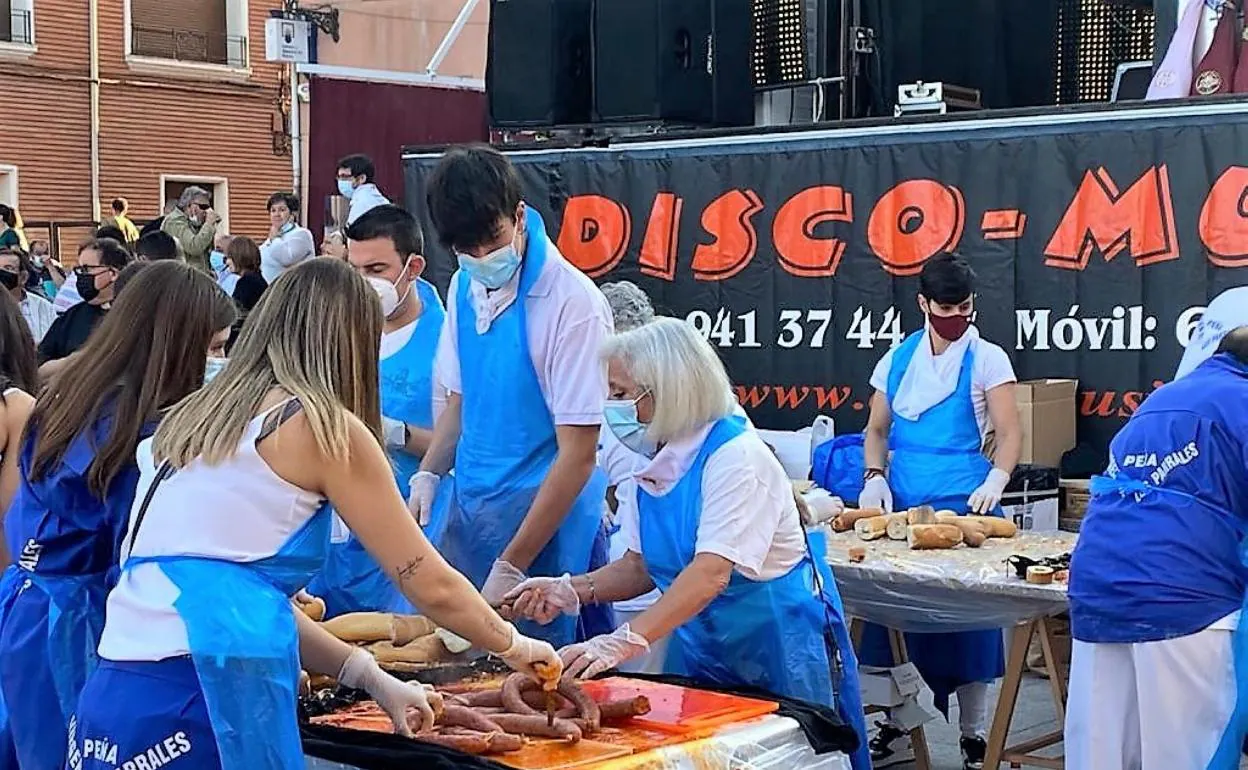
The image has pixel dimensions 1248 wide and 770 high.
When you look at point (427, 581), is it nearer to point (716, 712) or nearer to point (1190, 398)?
point (716, 712)

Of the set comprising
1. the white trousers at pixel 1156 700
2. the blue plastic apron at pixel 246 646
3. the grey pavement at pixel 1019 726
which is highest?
the blue plastic apron at pixel 246 646

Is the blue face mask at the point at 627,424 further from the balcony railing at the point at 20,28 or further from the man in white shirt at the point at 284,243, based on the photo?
the balcony railing at the point at 20,28

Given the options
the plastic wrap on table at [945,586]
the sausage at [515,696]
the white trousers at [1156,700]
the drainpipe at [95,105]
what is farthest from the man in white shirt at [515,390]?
the drainpipe at [95,105]

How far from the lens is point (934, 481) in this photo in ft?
20.0

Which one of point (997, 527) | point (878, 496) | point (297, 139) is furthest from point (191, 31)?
point (997, 527)

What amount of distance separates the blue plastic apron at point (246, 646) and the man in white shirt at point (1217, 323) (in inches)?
90.6

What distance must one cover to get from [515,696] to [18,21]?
1941 cm

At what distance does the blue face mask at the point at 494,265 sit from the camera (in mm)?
4074

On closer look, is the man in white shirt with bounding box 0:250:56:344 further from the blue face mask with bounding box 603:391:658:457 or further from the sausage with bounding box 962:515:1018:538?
the blue face mask with bounding box 603:391:658:457

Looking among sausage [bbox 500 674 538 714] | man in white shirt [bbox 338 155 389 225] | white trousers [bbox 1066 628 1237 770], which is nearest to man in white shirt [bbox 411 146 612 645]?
sausage [bbox 500 674 538 714]

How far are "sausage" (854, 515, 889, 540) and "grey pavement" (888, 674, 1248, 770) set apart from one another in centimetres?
74

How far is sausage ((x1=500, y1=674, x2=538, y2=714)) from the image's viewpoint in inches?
129

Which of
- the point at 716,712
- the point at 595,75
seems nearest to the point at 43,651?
the point at 716,712

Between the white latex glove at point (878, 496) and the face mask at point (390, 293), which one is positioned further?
the white latex glove at point (878, 496)
